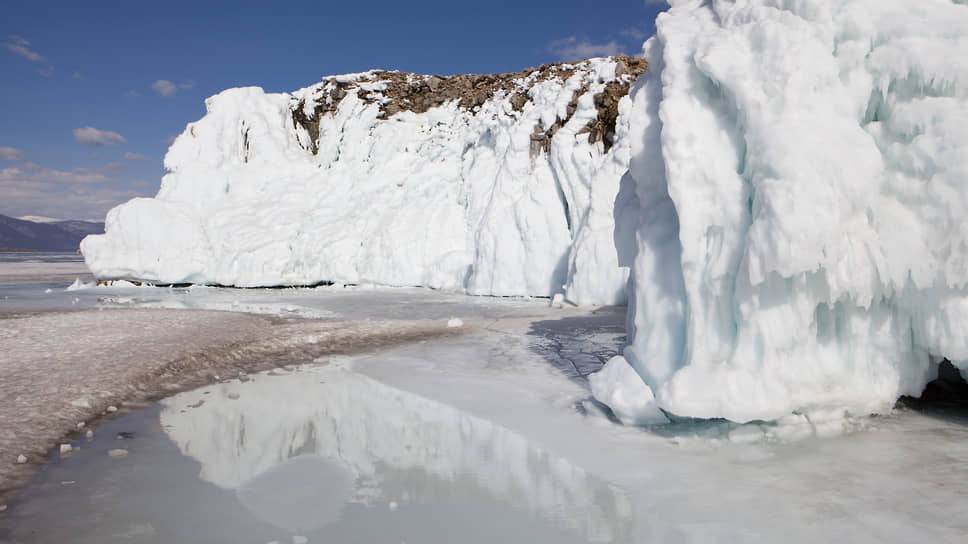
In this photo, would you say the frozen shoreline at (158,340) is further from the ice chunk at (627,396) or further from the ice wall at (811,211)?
the ice wall at (811,211)

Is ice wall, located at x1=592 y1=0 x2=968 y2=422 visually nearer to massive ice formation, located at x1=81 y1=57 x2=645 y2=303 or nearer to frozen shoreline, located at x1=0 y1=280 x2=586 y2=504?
frozen shoreline, located at x1=0 y1=280 x2=586 y2=504

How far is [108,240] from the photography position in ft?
60.0

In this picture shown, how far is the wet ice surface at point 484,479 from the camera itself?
2625mm

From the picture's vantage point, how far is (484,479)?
10.6 feet

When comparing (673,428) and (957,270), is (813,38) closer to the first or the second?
(957,270)

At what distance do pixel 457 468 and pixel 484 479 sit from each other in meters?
0.24

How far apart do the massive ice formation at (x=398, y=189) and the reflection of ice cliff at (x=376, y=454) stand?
24.7 feet

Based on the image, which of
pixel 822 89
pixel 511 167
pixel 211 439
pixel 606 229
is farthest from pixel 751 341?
pixel 511 167

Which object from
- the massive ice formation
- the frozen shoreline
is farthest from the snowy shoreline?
the massive ice formation

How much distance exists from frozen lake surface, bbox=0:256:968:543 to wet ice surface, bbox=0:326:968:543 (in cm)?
1

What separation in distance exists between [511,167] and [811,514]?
1312 centimetres

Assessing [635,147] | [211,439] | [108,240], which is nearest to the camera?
[211,439]

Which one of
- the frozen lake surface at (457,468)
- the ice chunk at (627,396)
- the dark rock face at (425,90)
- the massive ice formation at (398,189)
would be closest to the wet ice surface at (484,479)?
the frozen lake surface at (457,468)

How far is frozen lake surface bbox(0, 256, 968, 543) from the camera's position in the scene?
264 centimetres
